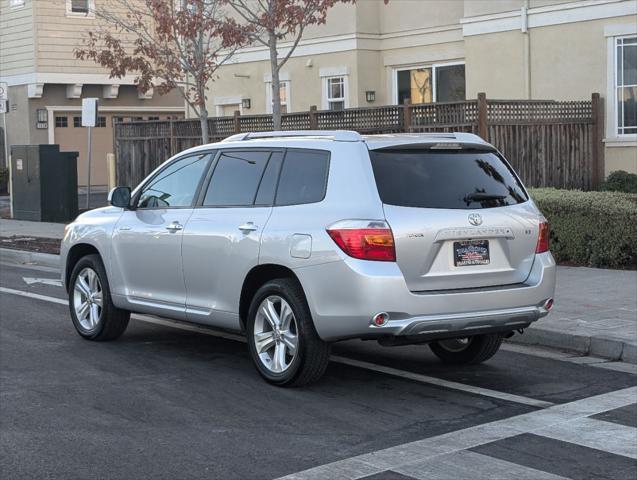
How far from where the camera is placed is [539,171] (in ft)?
55.8

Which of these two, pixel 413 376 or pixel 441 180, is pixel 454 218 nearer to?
pixel 441 180

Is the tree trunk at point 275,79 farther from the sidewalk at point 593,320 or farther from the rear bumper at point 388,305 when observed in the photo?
the rear bumper at point 388,305

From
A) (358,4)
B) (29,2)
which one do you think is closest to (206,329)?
(358,4)

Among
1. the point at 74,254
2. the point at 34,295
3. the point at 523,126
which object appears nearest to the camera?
the point at 74,254

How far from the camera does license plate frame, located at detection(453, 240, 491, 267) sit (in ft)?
24.1

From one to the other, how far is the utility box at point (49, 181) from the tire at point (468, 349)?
15318 mm

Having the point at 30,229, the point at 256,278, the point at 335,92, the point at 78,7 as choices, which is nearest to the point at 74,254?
the point at 256,278

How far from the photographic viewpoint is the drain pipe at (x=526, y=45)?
1869 cm

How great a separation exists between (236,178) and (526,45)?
38.2 feet

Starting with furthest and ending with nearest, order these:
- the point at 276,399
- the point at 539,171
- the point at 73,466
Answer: the point at 539,171 < the point at 276,399 < the point at 73,466

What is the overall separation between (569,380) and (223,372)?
8.69 ft

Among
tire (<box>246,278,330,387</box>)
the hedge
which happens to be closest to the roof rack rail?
tire (<box>246,278,330,387</box>)

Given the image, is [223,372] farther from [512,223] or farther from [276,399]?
[512,223]

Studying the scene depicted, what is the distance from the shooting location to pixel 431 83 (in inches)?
857
